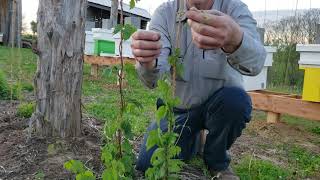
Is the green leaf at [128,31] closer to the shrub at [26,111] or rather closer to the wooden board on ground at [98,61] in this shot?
the shrub at [26,111]

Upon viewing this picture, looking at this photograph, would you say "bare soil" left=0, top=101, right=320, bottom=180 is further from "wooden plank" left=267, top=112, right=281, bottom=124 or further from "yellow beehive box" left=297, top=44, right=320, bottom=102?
"wooden plank" left=267, top=112, right=281, bottom=124

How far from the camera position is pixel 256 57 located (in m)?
1.35

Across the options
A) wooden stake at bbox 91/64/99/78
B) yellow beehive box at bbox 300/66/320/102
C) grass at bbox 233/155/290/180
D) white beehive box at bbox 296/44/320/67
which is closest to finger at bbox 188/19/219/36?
grass at bbox 233/155/290/180

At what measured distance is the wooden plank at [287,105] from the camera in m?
3.73

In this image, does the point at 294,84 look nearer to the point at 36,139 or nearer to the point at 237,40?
the point at 36,139

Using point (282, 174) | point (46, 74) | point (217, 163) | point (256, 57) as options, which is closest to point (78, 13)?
point (46, 74)

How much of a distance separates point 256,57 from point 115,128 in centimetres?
51

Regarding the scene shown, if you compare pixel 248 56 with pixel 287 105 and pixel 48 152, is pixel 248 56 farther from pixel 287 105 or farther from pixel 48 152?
pixel 287 105

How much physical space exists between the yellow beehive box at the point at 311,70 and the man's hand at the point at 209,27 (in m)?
2.74

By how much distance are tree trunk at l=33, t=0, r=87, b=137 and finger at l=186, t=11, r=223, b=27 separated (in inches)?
54.0

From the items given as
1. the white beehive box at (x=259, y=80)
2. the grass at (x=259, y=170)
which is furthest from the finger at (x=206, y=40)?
the white beehive box at (x=259, y=80)

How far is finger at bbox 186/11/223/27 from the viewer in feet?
3.31

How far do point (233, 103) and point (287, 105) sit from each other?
83.3 inches

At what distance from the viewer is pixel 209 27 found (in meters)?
1.03
